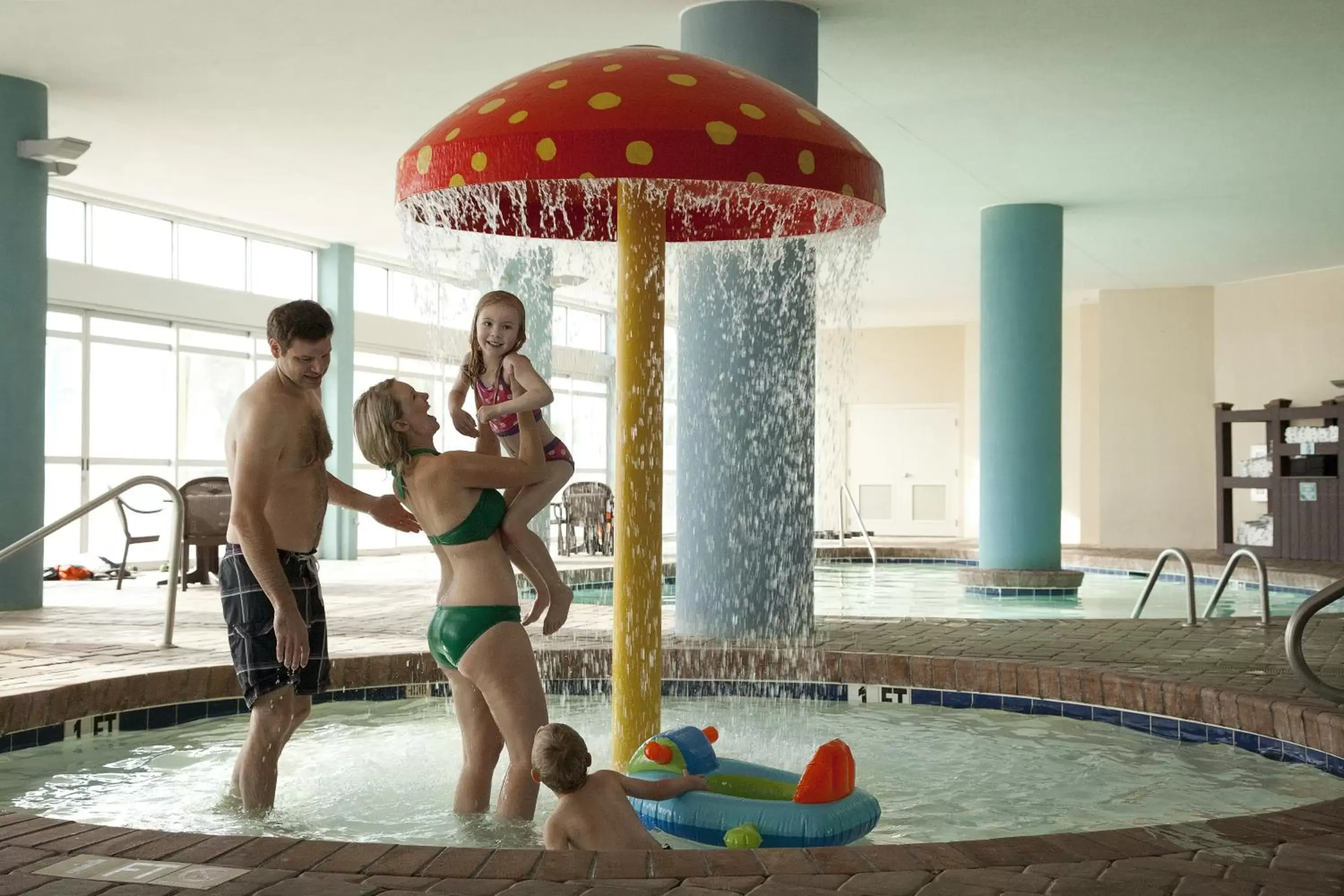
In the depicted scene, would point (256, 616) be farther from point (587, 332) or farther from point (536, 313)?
point (587, 332)

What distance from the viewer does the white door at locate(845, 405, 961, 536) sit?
81.4ft

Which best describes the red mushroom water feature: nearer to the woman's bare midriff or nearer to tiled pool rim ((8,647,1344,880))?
the woman's bare midriff

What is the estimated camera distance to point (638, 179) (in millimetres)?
3727

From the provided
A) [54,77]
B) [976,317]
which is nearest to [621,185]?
[54,77]

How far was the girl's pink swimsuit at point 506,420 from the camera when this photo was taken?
13.0ft

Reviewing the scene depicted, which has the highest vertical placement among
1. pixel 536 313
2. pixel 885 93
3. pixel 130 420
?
pixel 885 93

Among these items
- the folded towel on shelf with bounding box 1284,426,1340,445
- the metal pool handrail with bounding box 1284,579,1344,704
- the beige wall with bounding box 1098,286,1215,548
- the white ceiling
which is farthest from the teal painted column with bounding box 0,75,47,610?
the beige wall with bounding box 1098,286,1215,548

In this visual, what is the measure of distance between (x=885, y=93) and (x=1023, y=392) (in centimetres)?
454

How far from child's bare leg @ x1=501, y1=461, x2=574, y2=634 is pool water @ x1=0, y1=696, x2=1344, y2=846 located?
2.13ft

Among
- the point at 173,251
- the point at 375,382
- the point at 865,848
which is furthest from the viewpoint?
the point at 375,382

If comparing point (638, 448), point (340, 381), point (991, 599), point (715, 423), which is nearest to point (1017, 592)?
point (991, 599)

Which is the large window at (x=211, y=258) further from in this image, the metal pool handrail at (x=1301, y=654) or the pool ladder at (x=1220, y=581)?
the metal pool handrail at (x=1301, y=654)

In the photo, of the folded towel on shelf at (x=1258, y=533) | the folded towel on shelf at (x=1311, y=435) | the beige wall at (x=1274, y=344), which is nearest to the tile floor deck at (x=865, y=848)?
the folded towel on shelf at (x=1311, y=435)

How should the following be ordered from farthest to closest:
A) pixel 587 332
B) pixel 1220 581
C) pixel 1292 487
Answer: pixel 587 332 < pixel 1292 487 < pixel 1220 581
